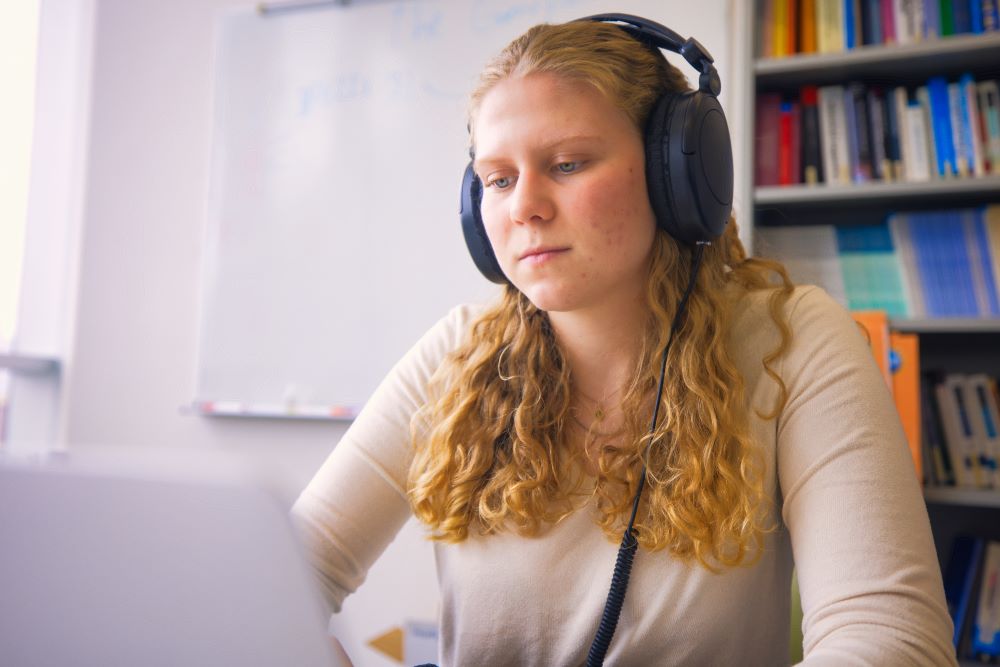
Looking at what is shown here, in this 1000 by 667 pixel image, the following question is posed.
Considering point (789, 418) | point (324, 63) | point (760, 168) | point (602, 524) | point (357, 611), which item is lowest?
point (357, 611)

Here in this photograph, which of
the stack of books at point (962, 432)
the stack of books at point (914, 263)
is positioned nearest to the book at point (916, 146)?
the stack of books at point (914, 263)

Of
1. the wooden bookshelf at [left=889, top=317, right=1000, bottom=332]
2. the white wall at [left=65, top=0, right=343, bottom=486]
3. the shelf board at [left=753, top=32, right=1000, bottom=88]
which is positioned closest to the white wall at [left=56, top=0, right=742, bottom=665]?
the white wall at [left=65, top=0, right=343, bottom=486]

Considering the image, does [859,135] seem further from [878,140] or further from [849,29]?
[849,29]

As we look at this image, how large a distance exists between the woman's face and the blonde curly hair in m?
0.03

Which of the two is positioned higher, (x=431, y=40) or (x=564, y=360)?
(x=431, y=40)

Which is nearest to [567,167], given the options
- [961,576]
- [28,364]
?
[961,576]

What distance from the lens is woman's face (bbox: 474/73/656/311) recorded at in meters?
0.86

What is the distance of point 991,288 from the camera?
1610 millimetres

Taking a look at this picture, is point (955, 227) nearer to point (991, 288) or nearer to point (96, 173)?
point (991, 288)

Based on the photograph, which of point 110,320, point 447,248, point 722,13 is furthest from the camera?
point 110,320

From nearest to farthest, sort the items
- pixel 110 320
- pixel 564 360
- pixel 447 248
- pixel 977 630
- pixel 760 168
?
pixel 564 360 < pixel 977 630 < pixel 760 168 < pixel 447 248 < pixel 110 320

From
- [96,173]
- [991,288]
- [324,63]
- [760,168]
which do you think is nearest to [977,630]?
[991,288]

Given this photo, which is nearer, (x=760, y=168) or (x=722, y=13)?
(x=760, y=168)

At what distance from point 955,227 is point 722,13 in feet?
2.36
